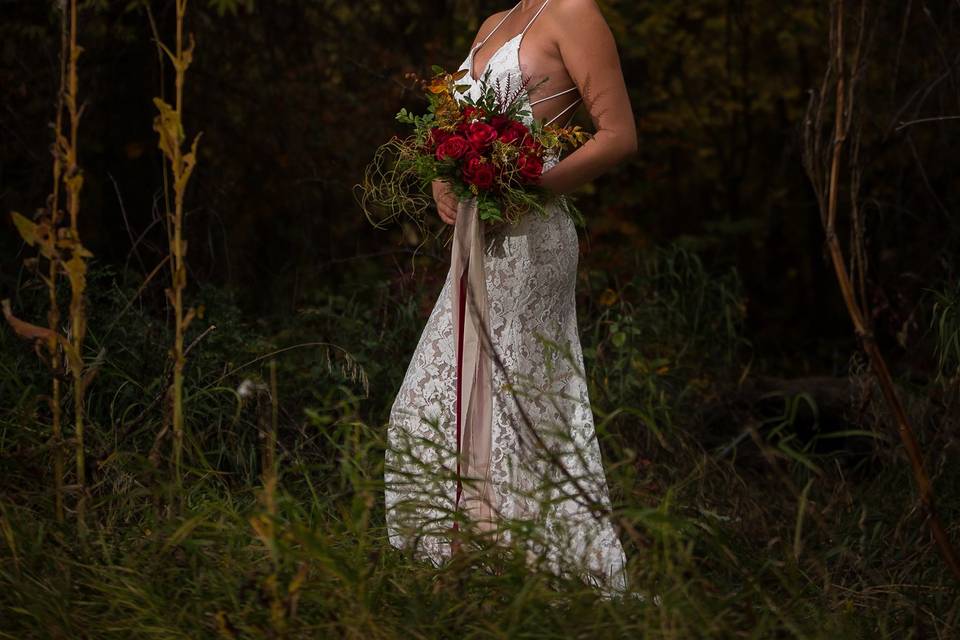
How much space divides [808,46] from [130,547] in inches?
370

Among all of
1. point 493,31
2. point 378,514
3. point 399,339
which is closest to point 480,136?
point 493,31

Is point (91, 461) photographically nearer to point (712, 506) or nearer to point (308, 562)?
point (308, 562)

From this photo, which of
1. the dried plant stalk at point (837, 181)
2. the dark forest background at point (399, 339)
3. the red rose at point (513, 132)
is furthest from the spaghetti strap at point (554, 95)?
the dried plant stalk at point (837, 181)

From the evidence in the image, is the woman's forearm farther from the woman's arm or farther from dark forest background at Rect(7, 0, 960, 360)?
dark forest background at Rect(7, 0, 960, 360)

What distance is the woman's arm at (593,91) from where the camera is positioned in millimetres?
3764

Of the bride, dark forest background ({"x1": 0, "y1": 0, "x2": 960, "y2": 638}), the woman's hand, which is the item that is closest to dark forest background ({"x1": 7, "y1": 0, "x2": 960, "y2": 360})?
dark forest background ({"x1": 0, "y1": 0, "x2": 960, "y2": 638})

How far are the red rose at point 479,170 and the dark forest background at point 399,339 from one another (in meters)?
0.75

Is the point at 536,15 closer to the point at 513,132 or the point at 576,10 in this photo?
the point at 576,10

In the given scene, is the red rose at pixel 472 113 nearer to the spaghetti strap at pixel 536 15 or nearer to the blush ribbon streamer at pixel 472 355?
the blush ribbon streamer at pixel 472 355

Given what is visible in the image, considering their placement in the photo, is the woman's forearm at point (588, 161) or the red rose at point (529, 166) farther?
the woman's forearm at point (588, 161)

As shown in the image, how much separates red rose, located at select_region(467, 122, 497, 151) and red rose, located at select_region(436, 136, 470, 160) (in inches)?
0.9

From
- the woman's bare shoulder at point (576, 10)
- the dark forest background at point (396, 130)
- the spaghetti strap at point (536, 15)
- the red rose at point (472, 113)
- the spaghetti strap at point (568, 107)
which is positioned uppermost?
the dark forest background at point (396, 130)

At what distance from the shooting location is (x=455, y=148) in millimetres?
3479

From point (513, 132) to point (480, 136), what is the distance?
0.37ft
